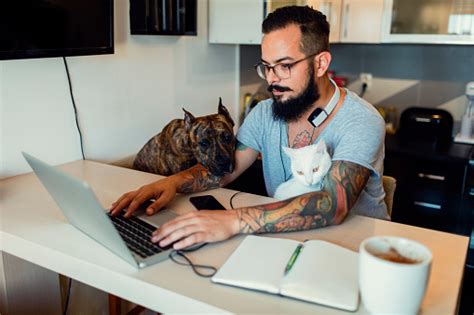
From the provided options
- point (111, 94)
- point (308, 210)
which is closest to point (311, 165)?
point (308, 210)

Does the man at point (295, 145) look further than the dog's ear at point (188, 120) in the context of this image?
No

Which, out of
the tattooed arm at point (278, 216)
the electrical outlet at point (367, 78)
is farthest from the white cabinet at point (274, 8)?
the tattooed arm at point (278, 216)

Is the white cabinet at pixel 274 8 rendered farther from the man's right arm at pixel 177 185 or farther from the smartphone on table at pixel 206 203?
the smartphone on table at pixel 206 203

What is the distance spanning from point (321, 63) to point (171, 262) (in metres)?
0.84

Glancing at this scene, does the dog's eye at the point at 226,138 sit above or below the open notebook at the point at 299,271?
above

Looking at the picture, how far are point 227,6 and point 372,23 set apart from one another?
0.87m

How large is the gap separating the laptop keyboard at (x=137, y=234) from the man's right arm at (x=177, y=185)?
0.12 ft

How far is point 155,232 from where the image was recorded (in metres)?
1.12

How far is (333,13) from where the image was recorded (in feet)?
8.74

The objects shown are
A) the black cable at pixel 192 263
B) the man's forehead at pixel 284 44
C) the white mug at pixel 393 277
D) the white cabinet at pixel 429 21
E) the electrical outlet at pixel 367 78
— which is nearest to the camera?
the white mug at pixel 393 277

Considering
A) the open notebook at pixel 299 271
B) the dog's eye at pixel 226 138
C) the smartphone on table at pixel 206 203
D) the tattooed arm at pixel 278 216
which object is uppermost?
the dog's eye at pixel 226 138

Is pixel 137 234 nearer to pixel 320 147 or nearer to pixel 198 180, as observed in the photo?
pixel 198 180

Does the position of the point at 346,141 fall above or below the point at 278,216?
above

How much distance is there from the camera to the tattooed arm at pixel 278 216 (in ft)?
3.57
